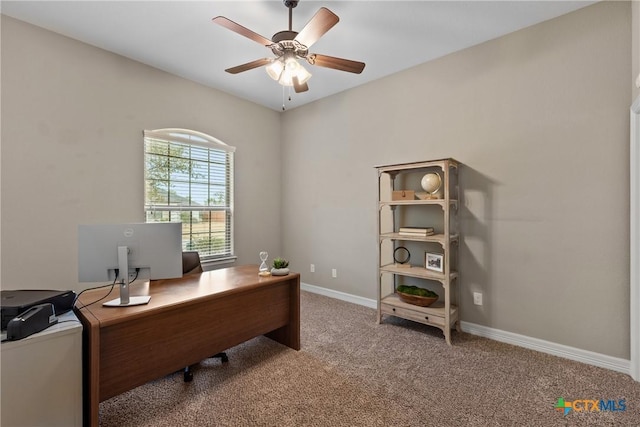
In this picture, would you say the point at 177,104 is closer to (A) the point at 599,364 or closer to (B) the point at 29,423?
(B) the point at 29,423

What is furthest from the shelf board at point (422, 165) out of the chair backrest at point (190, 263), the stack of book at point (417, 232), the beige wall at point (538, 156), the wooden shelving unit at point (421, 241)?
the chair backrest at point (190, 263)

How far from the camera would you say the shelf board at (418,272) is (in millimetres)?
2711

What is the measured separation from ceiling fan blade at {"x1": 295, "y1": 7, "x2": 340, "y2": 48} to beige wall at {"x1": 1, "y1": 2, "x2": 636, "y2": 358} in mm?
1714

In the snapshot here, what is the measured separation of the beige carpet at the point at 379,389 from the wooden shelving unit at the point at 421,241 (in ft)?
1.00

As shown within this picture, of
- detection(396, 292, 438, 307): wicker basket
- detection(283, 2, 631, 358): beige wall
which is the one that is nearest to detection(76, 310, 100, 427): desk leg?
detection(396, 292, 438, 307): wicker basket

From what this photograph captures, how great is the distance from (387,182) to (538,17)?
6.39ft

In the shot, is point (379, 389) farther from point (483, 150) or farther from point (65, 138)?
point (65, 138)

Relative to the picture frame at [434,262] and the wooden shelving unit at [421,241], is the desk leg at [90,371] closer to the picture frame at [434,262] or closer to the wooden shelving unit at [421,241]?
the wooden shelving unit at [421,241]

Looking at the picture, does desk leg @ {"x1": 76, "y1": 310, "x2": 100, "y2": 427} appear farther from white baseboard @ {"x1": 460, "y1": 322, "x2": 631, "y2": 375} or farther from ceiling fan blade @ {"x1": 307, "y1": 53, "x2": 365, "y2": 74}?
white baseboard @ {"x1": 460, "y1": 322, "x2": 631, "y2": 375}

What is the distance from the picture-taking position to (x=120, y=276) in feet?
5.65

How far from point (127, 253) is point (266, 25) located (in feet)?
7.09

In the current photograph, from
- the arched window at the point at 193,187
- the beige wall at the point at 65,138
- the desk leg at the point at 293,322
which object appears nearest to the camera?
the beige wall at the point at 65,138

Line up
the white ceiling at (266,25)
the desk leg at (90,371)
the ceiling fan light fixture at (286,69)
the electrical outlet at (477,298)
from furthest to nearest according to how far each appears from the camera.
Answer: the electrical outlet at (477,298) → the white ceiling at (266,25) → the ceiling fan light fixture at (286,69) → the desk leg at (90,371)

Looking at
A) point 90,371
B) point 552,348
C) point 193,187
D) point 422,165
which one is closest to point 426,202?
point 422,165
